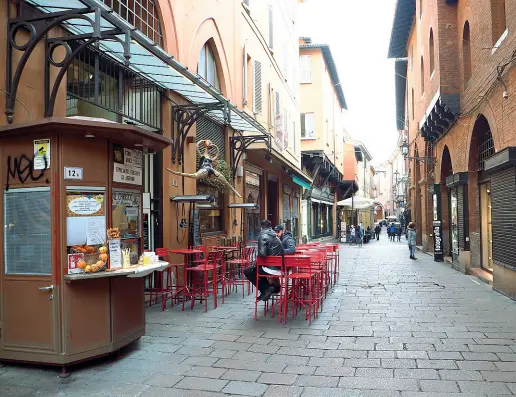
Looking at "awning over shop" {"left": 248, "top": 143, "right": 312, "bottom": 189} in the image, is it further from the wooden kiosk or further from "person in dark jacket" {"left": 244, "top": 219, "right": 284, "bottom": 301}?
the wooden kiosk

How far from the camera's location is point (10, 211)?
5.50m

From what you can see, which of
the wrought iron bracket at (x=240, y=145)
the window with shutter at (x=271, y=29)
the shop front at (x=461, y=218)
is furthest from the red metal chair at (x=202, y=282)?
the window with shutter at (x=271, y=29)

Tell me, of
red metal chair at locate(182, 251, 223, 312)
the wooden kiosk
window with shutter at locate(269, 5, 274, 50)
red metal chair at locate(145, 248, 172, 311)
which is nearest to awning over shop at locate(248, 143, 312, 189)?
red metal chair at locate(182, 251, 223, 312)

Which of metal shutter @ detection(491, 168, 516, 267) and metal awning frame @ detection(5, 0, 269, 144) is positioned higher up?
metal awning frame @ detection(5, 0, 269, 144)

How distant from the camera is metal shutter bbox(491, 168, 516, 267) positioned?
962cm

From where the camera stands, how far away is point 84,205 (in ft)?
17.8

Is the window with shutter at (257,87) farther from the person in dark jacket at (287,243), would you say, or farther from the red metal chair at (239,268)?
the person in dark jacket at (287,243)

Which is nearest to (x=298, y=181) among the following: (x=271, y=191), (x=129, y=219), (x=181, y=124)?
(x=271, y=191)

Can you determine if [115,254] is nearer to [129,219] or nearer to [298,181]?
[129,219]

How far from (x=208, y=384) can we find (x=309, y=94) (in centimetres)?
2782

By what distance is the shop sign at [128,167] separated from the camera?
19.1ft

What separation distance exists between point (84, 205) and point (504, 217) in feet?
28.5

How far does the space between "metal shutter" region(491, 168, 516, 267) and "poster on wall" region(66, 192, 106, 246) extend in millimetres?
7756

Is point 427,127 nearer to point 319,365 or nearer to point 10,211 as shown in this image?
point 319,365
